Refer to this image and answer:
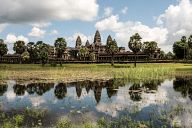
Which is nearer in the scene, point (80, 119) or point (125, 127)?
point (125, 127)

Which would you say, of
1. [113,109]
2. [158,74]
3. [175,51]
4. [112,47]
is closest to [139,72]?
[158,74]

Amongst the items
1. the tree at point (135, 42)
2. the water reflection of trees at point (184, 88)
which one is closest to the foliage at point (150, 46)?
the tree at point (135, 42)

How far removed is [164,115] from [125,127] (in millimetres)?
5500

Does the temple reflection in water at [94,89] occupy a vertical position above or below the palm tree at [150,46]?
below

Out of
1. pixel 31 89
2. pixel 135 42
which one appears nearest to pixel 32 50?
pixel 135 42

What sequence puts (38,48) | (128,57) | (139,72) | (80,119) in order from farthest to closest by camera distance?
(128,57) → (38,48) → (139,72) → (80,119)

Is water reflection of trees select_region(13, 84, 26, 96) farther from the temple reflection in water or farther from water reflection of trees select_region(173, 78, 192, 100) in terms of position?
water reflection of trees select_region(173, 78, 192, 100)

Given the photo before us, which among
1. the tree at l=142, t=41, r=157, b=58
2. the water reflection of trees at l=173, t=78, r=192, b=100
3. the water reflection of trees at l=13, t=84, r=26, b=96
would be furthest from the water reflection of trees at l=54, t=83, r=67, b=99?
the tree at l=142, t=41, r=157, b=58

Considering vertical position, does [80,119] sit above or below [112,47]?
below

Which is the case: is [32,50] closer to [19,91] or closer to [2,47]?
[2,47]

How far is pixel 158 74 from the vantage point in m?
72.8

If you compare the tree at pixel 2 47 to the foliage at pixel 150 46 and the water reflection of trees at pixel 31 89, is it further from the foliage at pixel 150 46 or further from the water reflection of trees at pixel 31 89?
the water reflection of trees at pixel 31 89

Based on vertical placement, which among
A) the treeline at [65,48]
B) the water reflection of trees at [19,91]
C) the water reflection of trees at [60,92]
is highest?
the treeline at [65,48]

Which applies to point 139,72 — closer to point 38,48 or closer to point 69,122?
point 69,122
